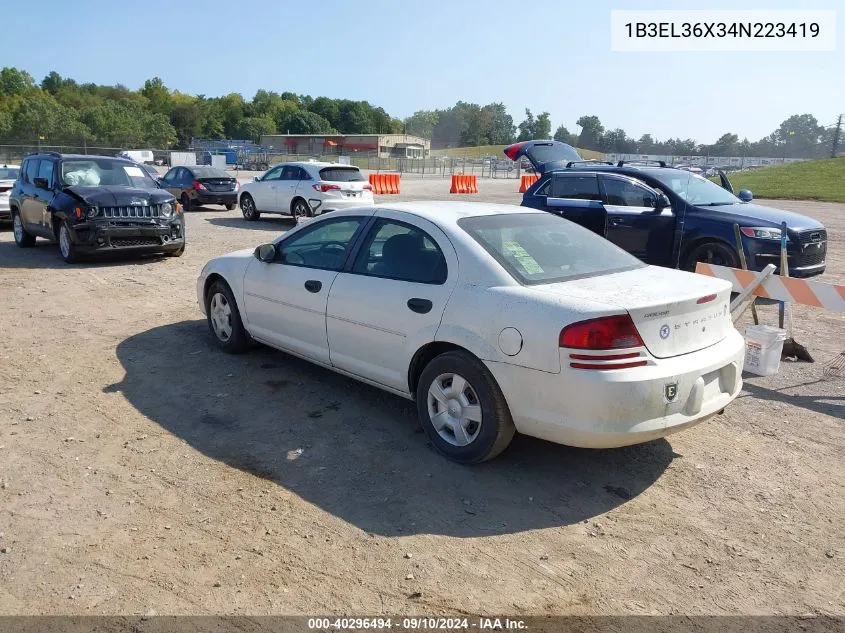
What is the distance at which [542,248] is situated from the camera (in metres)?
4.74

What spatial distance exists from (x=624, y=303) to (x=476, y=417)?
110cm

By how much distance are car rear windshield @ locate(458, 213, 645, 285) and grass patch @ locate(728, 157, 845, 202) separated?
29481 mm

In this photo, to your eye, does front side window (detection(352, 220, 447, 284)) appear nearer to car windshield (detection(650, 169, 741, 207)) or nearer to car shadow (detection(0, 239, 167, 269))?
car windshield (detection(650, 169, 741, 207))

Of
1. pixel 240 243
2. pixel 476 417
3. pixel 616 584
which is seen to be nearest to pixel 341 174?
pixel 240 243

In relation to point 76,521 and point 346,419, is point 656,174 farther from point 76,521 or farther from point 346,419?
point 76,521

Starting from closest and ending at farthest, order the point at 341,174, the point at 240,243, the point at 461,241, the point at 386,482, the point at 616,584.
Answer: the point at 616,584 < the point at 386,482 < the point at 461,241 < the point at 240,243 < the point at 341,174

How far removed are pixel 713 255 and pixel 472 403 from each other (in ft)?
21.3

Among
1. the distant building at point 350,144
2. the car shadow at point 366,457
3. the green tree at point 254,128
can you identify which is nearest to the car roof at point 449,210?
the car shadow at point 366,457

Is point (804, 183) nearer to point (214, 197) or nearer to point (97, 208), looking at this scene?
point (214, 197)

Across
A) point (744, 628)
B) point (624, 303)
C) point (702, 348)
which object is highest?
point (624, 303)

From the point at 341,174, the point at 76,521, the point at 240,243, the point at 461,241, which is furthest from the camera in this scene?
the point at 341,174

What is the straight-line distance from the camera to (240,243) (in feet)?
46.9

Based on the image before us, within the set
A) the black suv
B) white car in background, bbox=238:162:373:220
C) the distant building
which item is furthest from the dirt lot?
the distant building

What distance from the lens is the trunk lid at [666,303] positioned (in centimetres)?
393
